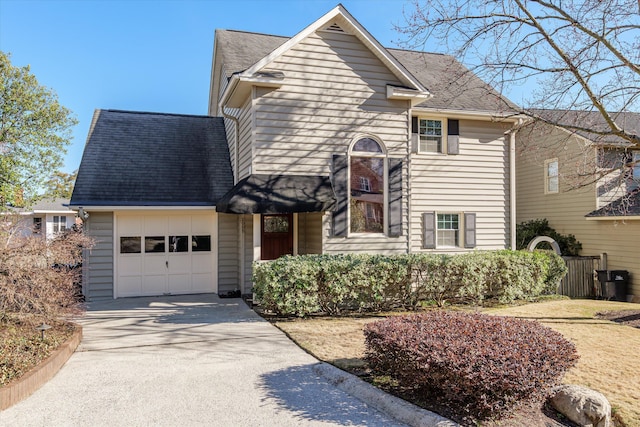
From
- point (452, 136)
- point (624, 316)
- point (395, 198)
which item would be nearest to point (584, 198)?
point (452, 136)

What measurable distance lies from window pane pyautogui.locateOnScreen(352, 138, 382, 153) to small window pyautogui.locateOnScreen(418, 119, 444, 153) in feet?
7.46

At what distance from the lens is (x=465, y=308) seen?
1036 cm

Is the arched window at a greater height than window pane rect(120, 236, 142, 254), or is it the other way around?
the arched window

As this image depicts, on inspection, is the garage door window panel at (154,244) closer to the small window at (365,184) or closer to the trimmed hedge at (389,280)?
the trimmed hedge at (389,280)

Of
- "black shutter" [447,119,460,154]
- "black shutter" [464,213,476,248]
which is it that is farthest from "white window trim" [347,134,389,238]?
"black shutter" [464,213,476,248]

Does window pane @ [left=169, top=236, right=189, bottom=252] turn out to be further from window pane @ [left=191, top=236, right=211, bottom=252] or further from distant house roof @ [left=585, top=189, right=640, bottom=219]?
distant house roof @ [left=585, top=189, right=640, bottom=219]

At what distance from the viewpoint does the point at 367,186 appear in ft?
36.5

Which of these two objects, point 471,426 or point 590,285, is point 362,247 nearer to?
point 471,426

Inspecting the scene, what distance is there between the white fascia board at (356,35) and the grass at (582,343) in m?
5.92

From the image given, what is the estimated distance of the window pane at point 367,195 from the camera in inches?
432

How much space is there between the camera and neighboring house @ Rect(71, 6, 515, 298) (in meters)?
10.5

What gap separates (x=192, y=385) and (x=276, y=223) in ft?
23.0

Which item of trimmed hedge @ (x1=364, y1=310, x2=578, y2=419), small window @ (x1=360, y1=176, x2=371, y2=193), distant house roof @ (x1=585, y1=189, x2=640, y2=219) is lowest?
trimmed hedge @ (x1=364, y1=310, x2=578, y2=419)

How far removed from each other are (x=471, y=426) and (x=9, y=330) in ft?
20.4
